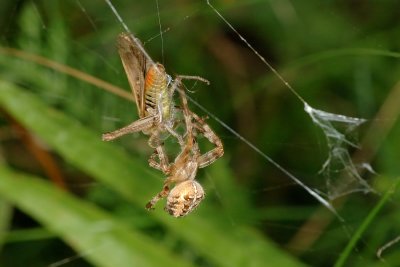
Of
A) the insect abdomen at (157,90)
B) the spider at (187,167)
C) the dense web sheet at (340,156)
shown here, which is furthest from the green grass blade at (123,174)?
the insect abdomen at (157,90)

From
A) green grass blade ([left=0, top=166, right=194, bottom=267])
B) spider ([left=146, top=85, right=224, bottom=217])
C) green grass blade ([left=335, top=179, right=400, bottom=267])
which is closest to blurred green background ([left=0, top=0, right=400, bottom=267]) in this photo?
green grass blade ([left=0, top=166, right=194, bottom=267])

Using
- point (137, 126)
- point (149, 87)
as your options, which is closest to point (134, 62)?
point (149, 87)

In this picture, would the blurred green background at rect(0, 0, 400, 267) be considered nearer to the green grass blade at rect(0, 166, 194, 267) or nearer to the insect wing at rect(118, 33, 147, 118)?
the green grass blade at rect(0, 166, 194, 267)

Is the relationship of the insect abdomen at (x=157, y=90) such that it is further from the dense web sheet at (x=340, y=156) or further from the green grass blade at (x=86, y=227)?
the dense web sheet at (x=340, y=156)

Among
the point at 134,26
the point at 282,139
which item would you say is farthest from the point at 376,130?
the point at 134,26

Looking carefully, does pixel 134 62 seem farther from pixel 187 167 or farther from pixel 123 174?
pixel 123 174
